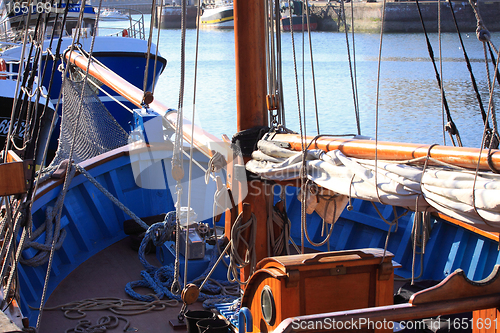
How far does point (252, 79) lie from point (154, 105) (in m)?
2.01

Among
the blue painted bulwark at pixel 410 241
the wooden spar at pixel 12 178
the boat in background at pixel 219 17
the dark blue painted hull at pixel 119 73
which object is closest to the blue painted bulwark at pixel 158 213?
the blue painted bulwark at pixel 410 241

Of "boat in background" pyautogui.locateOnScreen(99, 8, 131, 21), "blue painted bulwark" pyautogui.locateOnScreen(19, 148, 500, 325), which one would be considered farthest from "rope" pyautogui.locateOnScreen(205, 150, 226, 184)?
"boat in background" pyautogui.locateOnScreen(99, 8, 131, 21)

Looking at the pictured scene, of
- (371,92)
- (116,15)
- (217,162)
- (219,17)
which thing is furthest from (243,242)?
(219,17)

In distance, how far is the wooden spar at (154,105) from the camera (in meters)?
3.60

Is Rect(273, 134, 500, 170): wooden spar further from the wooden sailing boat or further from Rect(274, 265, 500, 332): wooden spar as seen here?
Rect(274, 265, 500, 332): wooden spar

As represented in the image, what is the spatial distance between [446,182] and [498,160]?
0.70 feet

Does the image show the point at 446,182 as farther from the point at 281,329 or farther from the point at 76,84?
the point at 76,84

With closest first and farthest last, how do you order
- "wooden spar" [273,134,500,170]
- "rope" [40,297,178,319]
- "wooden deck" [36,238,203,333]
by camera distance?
"wooden spar" [273,134,500,170] → "wooden deck" [36,238,203,333] → "rope" [40,297,178,319]

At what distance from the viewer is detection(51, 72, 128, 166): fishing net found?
6.22 meters

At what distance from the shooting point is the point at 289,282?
2.44m

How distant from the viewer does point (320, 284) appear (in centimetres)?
256

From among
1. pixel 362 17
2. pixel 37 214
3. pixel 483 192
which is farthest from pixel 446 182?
pixel 362 17

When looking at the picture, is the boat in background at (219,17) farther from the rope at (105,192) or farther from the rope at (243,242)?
the rope at (243,242)

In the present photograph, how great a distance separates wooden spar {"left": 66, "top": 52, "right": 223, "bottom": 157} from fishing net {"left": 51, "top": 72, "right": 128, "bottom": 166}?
0.31 metres
